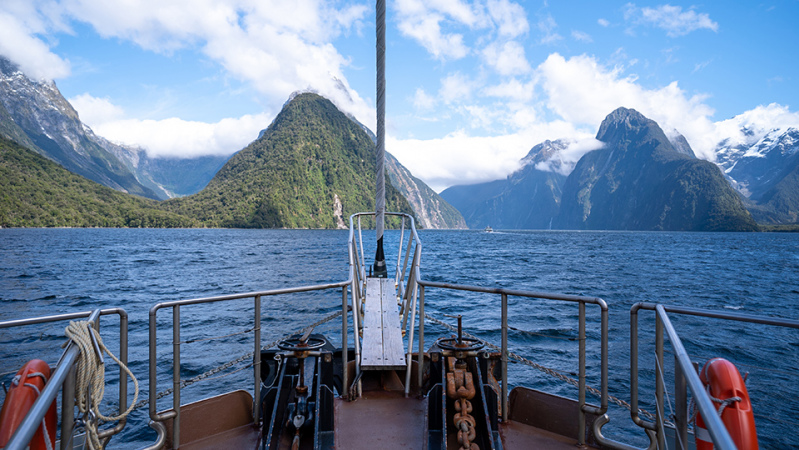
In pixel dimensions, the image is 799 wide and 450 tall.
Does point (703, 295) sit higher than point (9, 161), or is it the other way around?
point (9, 161)

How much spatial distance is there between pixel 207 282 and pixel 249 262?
13.0 metres

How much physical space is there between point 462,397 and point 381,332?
2031 millimetres

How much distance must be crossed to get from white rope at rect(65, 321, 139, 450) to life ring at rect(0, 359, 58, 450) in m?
0.15

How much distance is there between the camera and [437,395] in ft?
13.3

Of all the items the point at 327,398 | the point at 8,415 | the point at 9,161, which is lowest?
the point at 327,398

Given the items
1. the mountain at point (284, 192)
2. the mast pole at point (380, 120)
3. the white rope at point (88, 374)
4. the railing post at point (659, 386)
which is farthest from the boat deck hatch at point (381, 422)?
the mountain at point (284, 192)

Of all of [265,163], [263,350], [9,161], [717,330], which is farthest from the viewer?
[265,163]

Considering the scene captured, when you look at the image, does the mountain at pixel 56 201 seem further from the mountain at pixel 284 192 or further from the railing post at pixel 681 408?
the railing post at pixel 681 408

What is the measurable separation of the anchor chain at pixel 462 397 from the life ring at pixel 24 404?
2.57m

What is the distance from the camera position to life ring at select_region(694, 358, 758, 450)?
215cm

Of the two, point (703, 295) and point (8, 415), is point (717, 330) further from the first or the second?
point (8, 415)

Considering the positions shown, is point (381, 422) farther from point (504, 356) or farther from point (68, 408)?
point (68, 408)

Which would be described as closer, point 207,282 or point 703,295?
point 703,295

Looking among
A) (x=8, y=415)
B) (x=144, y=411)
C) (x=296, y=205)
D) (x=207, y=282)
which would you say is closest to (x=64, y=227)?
(x=296, y=205)
